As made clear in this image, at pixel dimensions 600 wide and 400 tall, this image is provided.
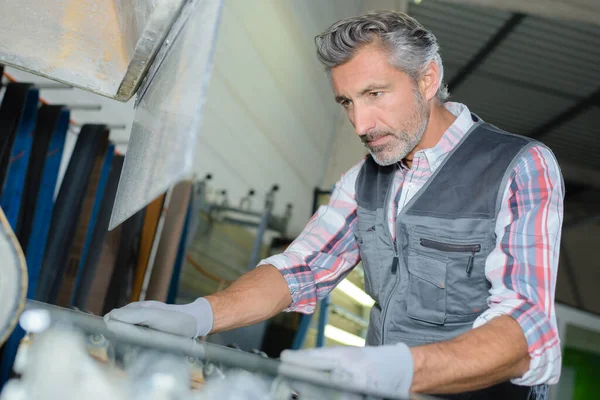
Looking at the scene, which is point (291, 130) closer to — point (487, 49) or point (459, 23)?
point (459, 23)

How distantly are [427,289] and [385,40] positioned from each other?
2.06ft

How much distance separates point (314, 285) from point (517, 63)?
217 inches

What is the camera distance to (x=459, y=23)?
6.03 metres

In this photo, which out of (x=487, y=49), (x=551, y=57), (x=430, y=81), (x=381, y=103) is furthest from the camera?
(x=487, y=49)

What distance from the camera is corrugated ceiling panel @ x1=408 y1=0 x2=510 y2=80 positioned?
577 centimetres

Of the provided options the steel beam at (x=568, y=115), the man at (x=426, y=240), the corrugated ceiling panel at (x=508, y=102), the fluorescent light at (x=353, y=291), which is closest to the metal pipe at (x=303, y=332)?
the fluorescent light at (x=353, y=291)

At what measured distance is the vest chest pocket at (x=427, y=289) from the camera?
4.87ft

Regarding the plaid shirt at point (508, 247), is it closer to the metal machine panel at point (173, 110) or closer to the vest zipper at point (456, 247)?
the vest zipper at point (456, 247)

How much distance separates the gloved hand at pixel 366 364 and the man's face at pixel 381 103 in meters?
0.70

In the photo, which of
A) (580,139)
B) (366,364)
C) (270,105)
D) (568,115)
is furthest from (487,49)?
(366,364)

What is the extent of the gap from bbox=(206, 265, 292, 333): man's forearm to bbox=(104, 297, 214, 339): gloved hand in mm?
50

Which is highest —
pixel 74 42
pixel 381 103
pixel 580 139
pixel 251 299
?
pixel 580 139

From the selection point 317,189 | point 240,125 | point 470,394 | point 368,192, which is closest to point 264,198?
point 240,125

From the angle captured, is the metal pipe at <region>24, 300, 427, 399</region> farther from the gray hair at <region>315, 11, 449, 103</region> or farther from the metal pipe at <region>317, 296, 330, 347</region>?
the metal pipe at <region>317, 296, 330, 347</region>
